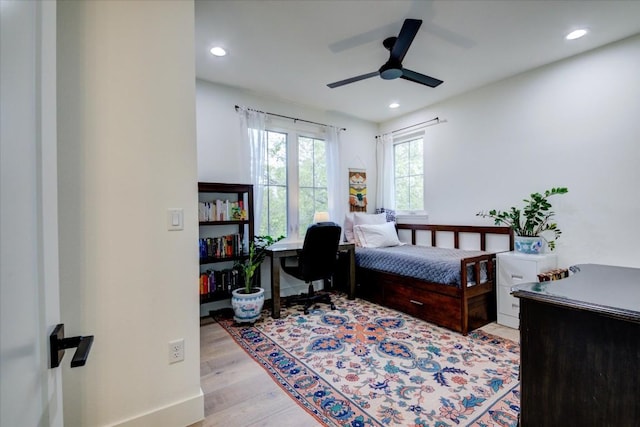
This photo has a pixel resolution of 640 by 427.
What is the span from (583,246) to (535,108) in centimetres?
150

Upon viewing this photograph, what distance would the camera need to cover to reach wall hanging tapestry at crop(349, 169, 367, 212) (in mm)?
4645

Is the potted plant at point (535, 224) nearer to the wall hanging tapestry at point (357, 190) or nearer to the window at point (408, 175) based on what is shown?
the window at point (408, 175)

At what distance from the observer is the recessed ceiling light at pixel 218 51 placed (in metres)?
2.69

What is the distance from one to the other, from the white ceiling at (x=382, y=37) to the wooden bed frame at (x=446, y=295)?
1.85m

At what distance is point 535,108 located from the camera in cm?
315

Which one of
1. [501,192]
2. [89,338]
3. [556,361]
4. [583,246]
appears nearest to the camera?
[89,338]

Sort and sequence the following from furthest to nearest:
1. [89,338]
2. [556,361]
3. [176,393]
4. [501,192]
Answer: [501,192], [176,393], [556,361], [89,338]

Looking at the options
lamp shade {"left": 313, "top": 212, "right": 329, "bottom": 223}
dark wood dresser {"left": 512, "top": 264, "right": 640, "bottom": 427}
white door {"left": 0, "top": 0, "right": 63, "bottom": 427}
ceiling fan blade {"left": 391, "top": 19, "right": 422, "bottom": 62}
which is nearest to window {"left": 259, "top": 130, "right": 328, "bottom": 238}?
lamp shade {"left": 313, "top": 212, "right": 329, "bottom": 223}

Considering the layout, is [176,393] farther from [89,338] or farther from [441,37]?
[441,37]

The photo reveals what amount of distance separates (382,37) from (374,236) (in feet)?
7.63

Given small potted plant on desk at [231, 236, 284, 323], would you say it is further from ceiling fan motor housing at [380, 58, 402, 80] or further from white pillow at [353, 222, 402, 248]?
ceiling fan motor housing at [380, 58, 402, 80]

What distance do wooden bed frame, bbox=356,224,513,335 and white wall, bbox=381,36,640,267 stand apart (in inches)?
21.5

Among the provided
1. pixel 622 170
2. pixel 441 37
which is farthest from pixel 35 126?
pixel 622 170

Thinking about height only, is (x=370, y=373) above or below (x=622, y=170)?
below
